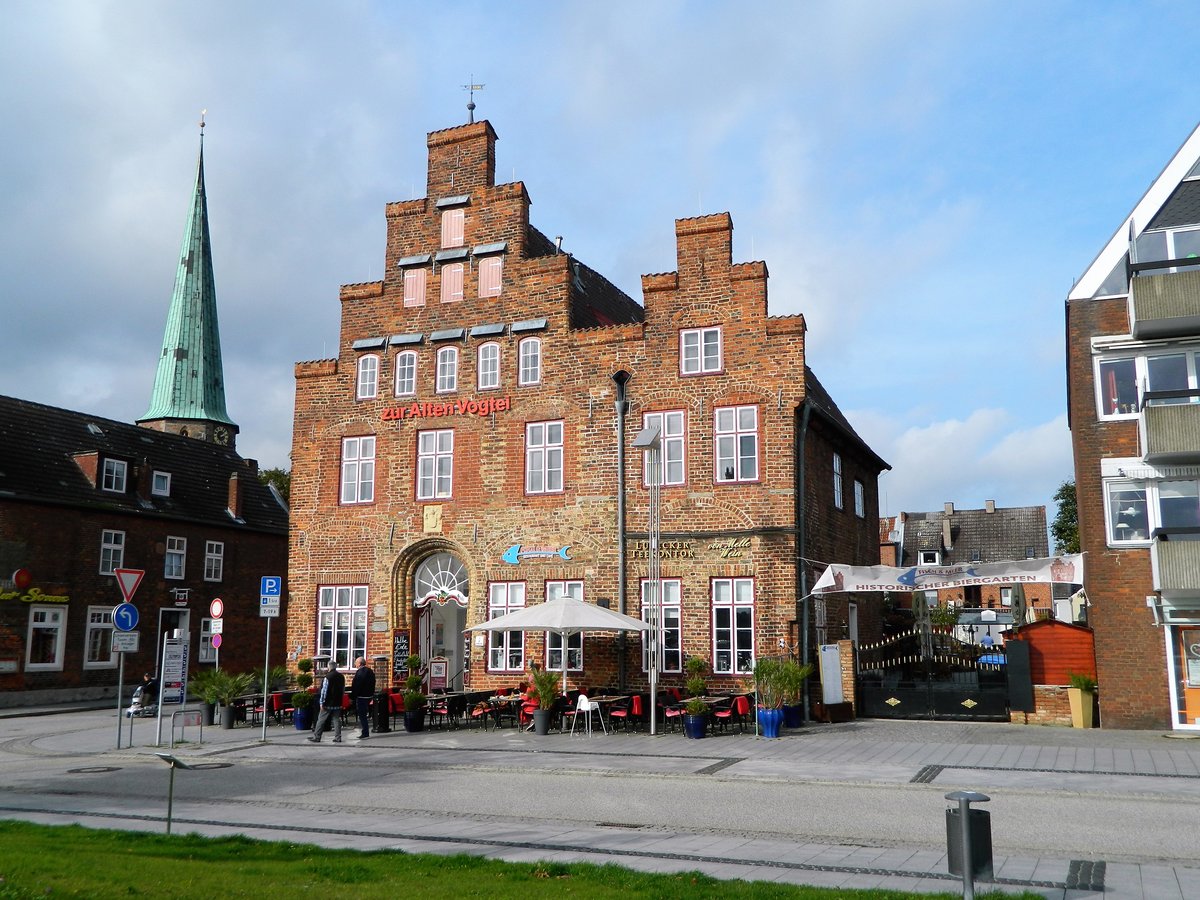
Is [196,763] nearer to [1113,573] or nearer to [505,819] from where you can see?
[505,819]

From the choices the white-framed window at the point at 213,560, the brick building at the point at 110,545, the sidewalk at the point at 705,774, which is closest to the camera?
the sidewalk at the point at 705,774

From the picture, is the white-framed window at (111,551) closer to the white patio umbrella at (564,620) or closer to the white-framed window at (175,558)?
the white-framed window at (175,558)

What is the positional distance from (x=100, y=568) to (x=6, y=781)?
69.7 ft

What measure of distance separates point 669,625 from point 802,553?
11.1 ft

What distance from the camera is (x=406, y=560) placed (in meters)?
26.4

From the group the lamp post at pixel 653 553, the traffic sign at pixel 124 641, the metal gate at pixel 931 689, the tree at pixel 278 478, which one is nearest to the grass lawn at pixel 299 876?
the traffic sign at pixel 124 641

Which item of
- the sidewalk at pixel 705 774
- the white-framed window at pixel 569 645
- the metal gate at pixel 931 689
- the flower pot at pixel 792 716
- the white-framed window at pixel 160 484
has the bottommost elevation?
the sidewalk at pixel 705 774

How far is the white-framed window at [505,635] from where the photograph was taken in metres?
24.8

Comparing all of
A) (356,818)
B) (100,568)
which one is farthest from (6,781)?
(100,568)

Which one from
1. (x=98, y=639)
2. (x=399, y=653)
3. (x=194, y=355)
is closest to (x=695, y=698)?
(x=399, y=653)

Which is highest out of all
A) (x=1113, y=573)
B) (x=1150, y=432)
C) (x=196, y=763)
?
(x=1150, y=432)

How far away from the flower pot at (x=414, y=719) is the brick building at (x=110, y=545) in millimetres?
15809

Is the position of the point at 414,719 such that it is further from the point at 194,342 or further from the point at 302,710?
the point at 194,342

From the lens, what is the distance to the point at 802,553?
22.8 m
